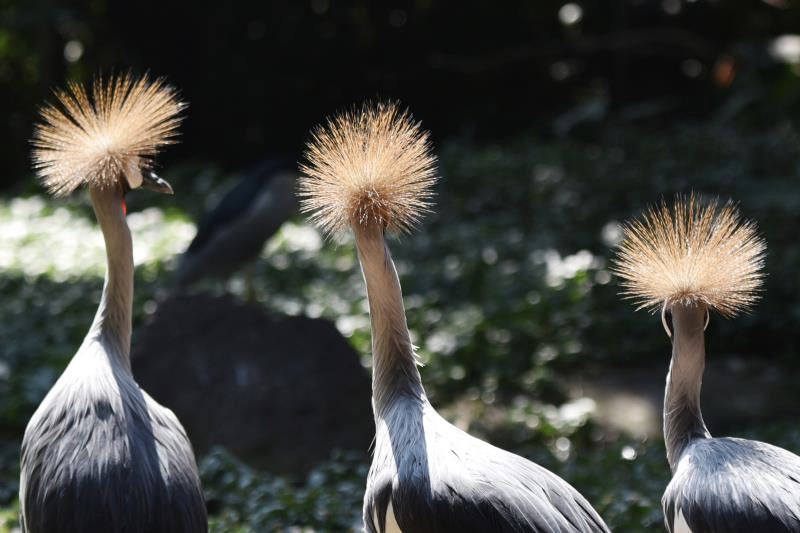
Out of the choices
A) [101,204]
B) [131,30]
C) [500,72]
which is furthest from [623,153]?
[101,204]

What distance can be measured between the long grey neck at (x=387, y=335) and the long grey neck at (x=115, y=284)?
0.78m

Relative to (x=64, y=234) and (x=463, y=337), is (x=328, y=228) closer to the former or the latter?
(x=463, y=337)

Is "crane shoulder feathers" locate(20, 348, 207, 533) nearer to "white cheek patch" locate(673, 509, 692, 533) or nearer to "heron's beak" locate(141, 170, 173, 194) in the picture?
"heron's beak" locate(141, 170, 173, 194)

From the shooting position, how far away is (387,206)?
2547 millimetres

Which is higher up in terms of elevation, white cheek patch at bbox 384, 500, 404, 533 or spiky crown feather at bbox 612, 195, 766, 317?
spiky crown feather at bbox 612, 195, 766, 317

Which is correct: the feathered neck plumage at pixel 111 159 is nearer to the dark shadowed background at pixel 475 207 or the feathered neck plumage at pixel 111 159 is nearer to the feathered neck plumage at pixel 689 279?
the dark shadowed background at pixel 475 207

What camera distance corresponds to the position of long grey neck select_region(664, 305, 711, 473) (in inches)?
108

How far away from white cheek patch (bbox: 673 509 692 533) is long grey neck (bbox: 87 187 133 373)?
152cm

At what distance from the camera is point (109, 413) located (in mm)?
2715

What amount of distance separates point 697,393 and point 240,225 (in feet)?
13.3

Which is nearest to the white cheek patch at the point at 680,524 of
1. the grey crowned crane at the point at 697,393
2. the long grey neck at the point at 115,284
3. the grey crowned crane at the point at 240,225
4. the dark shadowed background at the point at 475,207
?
the grey crowned crane at the point at 697,393

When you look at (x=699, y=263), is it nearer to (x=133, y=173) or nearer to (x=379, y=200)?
(x=379, y=200)

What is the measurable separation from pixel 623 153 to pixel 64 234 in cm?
466

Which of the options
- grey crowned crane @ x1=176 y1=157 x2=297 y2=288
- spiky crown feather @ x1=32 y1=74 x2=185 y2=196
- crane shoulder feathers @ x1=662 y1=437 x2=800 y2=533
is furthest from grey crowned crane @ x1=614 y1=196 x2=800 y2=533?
grey crowned crane @ x1=176 y1=157 x2=297 y2=288
